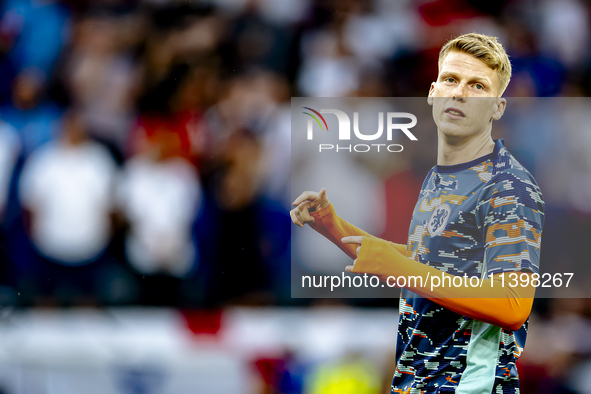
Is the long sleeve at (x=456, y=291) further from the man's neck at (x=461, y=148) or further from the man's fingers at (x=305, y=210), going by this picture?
the man's neck at (x=461, y=148)

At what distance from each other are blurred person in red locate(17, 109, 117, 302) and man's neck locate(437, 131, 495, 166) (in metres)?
1.64

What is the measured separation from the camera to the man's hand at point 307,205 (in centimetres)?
150

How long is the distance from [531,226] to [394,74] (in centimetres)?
124

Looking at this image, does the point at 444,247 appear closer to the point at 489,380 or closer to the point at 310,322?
the point at 489,380

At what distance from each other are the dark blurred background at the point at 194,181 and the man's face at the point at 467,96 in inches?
21.2

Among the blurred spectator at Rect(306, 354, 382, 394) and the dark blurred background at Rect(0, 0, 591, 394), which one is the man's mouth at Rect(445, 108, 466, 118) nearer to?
the dark blurred background at Rect(0, 0, 591, 394)

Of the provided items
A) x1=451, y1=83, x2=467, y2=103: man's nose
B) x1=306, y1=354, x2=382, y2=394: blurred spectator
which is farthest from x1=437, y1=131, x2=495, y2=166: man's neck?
x1=306, y1=354, x2=382, y2=394: blurred spectator

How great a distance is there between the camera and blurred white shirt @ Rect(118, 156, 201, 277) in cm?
236

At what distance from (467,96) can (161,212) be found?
1.55m

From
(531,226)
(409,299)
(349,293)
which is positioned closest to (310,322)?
(349,293)

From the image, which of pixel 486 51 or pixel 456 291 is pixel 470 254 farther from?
pixel 486 51

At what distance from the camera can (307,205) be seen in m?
1.50

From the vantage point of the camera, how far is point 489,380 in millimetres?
1361

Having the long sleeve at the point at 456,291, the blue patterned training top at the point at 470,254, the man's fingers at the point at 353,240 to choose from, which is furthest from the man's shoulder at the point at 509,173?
the man's fingers at the point at 353,240
